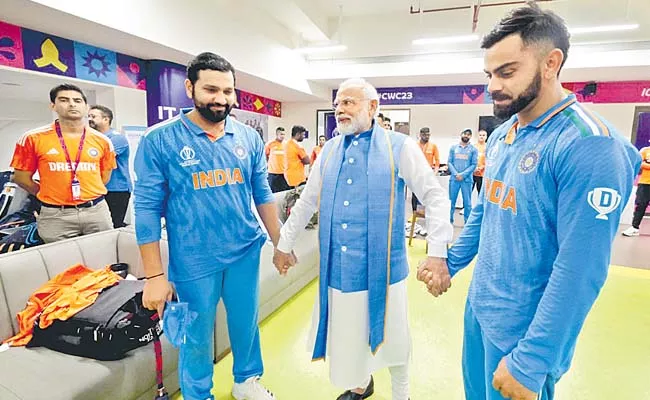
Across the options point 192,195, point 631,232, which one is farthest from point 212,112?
point 631,232

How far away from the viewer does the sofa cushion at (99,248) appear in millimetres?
2406

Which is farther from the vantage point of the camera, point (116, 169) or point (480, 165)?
point (480, 165)

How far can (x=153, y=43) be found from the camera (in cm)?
445

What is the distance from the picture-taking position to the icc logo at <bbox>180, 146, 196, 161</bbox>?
5.37 ft

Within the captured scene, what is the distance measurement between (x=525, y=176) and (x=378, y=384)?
1.73 m

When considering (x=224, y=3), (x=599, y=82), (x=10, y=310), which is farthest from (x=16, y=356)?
(x=599, y=82)

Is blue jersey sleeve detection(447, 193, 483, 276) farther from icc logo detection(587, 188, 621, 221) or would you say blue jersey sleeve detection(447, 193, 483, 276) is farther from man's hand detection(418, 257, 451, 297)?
icc logo detection(587, 188, 621, 221)

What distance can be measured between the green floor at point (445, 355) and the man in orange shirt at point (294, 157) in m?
3.22

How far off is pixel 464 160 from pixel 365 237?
5.07m

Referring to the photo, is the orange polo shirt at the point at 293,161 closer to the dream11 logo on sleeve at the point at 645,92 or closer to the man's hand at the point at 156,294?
the man's hand at the point at 156,294

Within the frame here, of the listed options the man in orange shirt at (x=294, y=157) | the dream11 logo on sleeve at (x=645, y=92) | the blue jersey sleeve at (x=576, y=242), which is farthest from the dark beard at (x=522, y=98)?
the dream11 logo on sleeve at (x=645, y=92)

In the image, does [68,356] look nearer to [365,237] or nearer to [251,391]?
[251,391]

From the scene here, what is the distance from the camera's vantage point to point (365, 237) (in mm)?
1636

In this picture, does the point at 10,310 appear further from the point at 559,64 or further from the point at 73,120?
the point at 559,64
